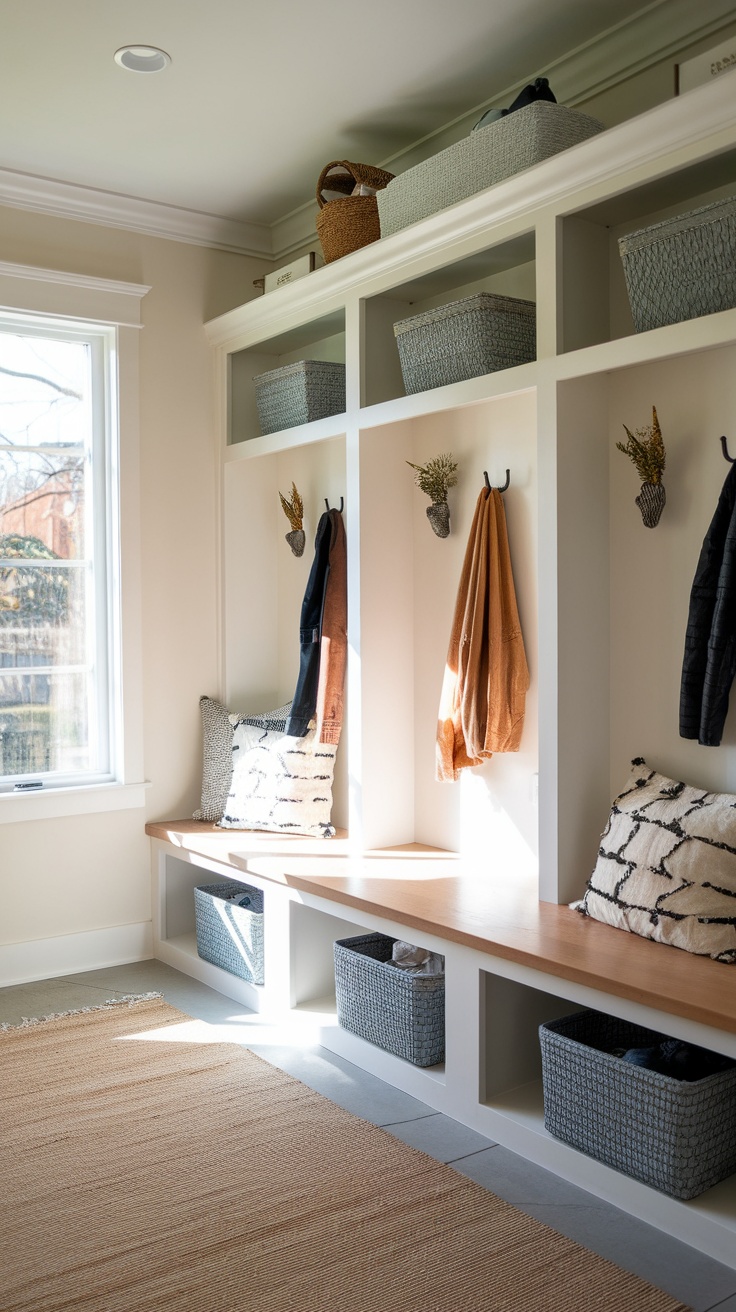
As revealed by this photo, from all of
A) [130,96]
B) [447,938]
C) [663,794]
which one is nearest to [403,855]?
[447,938]

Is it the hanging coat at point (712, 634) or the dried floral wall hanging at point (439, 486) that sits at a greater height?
the dried floral wall hanging at point (439, 486)

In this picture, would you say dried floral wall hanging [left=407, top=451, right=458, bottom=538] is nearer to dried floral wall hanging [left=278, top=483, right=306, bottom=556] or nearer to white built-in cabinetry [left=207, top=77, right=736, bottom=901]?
white built-in cabinetry [left=207, top=77, right=736, bottom=901]

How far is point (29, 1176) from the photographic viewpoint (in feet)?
8.04

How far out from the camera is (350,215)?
3385 millimetres

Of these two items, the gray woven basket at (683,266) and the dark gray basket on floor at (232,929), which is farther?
the dark gray basket on floor at (232,929)

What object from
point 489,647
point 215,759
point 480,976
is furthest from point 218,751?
point 480,976

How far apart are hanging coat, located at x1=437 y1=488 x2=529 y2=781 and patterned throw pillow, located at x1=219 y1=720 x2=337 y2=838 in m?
0.72

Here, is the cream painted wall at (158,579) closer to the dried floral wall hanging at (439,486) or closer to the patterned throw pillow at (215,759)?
the patterned throw pillow at (215,759)

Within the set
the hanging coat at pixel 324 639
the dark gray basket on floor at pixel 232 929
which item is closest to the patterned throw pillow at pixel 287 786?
the hanging coat at pixel 324 639

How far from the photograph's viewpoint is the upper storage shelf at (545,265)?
240cm

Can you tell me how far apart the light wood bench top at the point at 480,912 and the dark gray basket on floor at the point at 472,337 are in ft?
4.76

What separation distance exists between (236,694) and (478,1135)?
6.87ft

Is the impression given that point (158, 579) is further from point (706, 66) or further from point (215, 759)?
point (706, 66)

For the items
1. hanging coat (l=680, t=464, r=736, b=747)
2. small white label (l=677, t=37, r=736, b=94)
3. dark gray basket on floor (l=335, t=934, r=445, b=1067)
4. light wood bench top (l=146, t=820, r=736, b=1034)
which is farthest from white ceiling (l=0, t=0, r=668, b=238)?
dark gray basket on floor (l=335, t=934, r=445, b=1067)
